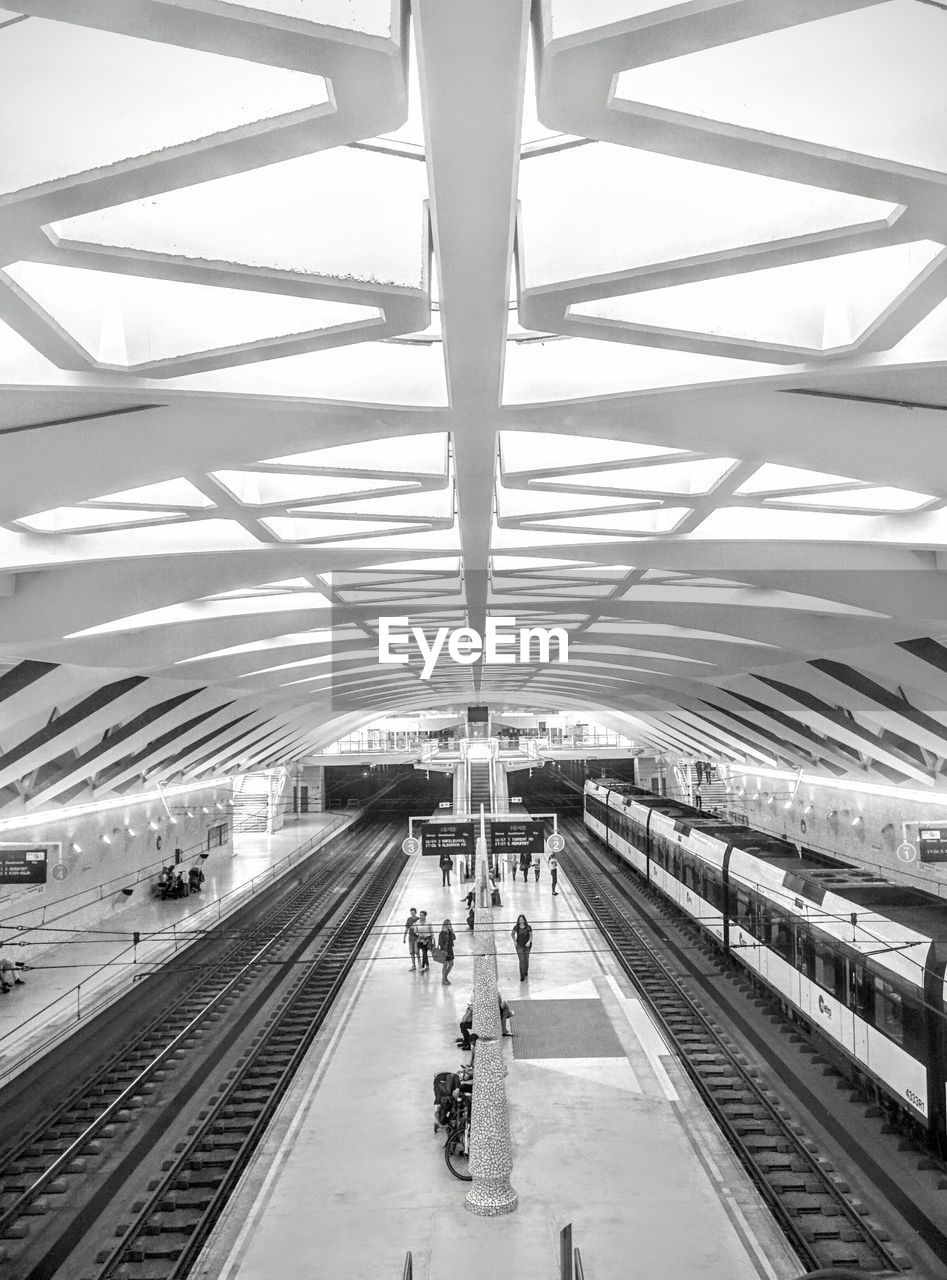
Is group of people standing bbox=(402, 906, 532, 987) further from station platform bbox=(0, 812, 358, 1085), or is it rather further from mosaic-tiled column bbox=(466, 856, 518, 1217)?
mosaic-tiled column bbox=(466, 856, 518, 1217)

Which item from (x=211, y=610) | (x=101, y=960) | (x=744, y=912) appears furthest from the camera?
(x=101, y=960)

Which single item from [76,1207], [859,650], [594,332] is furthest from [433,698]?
[594,332]

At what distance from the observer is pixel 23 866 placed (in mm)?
19031

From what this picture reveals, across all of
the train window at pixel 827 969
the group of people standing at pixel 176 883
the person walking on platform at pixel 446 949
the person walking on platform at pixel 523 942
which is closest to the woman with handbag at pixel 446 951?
the person walking on platform at pixel 446 949

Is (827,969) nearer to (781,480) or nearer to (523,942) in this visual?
(523,942)

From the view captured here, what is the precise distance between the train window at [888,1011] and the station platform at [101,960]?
38.1ft

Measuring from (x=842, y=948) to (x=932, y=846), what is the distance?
6959mm

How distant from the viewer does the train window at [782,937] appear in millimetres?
16656

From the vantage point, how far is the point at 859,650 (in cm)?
1706

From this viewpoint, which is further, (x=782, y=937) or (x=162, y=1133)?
(x=782, y=937)

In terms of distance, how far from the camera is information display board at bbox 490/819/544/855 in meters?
16.9

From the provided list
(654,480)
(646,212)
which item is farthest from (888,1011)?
(646,212)

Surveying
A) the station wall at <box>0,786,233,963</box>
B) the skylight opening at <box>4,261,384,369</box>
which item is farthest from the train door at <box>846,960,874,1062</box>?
the station wall at <box>0,786,233,963</box>

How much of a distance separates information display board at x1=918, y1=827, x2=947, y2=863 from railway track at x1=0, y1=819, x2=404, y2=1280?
13371 millimetres
